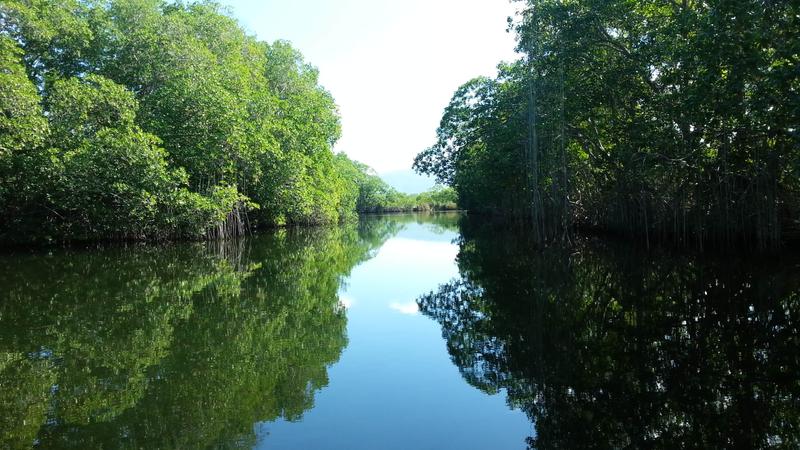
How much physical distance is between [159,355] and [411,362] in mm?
3079

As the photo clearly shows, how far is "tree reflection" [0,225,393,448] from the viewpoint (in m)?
3.82

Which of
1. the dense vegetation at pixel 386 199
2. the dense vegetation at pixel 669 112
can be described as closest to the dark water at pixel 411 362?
the dense vegetation at pixel 669 112

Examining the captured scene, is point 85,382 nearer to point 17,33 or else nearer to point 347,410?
point 347,410

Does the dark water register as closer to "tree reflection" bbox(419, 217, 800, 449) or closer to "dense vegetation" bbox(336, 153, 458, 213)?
"tree reflection" bbox(419, 217, 800, 449)

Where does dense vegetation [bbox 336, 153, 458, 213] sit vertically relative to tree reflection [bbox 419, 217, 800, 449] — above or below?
above

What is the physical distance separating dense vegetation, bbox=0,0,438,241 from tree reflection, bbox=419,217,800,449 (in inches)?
590

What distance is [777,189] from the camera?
494 inches

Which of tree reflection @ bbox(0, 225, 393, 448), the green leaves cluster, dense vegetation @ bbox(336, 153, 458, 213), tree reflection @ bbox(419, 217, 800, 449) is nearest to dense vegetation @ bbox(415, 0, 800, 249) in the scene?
tree reflection @ bbox(419, 217, 800, 449)

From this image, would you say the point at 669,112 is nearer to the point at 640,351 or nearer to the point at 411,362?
the point at 640,351

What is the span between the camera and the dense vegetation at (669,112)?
8562mm

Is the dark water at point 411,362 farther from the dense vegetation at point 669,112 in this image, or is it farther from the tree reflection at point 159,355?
the dense vegetation at point 669,112

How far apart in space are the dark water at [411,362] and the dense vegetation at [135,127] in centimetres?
842

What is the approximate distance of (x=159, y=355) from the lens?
5.62 metres

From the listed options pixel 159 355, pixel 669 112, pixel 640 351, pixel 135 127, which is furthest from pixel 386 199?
pixel 640 351
